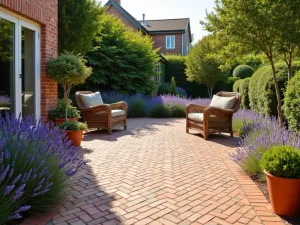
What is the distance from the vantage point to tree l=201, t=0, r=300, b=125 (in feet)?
16.8

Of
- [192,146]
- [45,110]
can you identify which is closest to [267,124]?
[192,146]

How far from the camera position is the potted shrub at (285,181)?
256cm

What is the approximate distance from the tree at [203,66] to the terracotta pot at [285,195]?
52.3ft

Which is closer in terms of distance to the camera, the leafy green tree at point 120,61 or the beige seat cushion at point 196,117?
the beige seat cushion at point 196,117

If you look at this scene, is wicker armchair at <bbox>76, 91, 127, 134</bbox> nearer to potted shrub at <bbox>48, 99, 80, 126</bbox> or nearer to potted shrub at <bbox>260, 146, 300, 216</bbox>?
potted shrub at <bbox>48, 99, 80, 126</bbox>

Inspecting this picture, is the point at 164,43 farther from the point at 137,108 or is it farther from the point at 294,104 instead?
the point at 294,104

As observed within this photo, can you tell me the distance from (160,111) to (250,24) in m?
6.21

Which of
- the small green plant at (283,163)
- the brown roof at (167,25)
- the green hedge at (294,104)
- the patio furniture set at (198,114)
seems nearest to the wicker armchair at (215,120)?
the patio furniture set at (198,114)

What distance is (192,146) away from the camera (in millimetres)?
5785

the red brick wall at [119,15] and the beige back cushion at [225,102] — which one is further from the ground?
the red brick wall at [119,15]

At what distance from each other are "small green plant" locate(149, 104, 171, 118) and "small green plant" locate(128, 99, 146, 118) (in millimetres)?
359

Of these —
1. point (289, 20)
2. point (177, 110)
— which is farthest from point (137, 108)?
point (289, 20)

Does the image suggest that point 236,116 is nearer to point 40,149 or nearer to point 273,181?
point 273,181

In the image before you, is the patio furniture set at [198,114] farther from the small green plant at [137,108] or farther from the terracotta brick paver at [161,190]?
the small green plant at [137,108]
